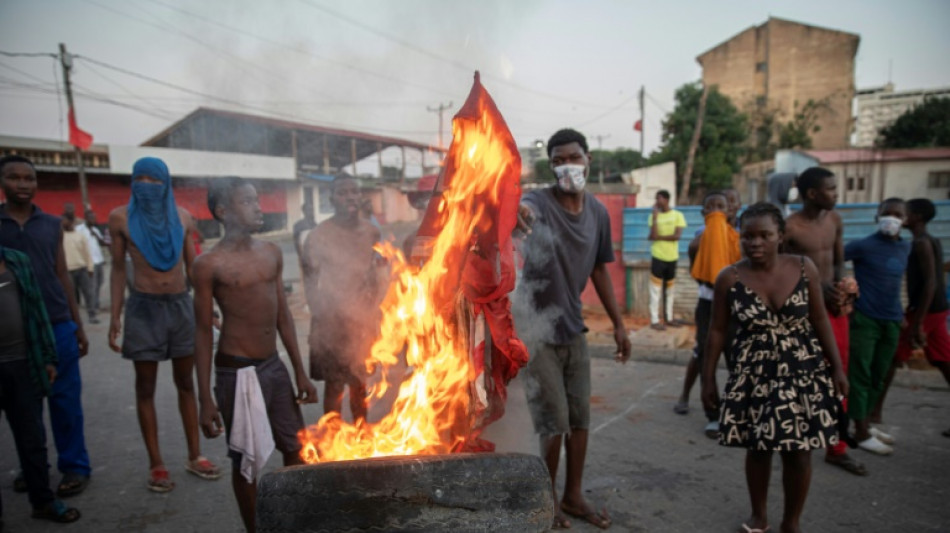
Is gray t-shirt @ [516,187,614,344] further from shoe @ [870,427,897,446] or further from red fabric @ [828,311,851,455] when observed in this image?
shoe @ [870,427,897,446]

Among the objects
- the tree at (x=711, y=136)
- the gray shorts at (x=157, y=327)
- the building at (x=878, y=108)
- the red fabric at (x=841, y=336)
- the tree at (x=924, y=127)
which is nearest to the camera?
the gray shorts at (x=157, y=327)

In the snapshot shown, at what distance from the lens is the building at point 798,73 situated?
105ft

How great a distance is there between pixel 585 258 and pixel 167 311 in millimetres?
2907

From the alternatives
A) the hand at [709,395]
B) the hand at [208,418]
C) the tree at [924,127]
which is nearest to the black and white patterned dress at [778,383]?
the hand at [709,395]

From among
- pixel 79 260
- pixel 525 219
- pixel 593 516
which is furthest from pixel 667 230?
pixel 79 260

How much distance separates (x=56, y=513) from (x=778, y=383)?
14.0 ft

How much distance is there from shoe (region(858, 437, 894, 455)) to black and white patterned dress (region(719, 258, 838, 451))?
1541 mm

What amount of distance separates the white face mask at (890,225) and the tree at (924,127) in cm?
2839

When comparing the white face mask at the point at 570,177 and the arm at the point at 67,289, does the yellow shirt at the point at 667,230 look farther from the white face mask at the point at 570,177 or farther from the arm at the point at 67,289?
the arm at the point at 67,289

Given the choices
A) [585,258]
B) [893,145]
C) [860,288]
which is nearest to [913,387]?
[860,288]

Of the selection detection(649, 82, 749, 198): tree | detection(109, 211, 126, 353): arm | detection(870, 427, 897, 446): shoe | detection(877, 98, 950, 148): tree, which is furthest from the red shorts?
detection(877, 98, 950, 148): tree

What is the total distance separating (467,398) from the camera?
233 cm

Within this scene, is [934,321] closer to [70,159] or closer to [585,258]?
[585,258]

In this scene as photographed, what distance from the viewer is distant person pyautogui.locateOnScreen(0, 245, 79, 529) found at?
333 centimetres
